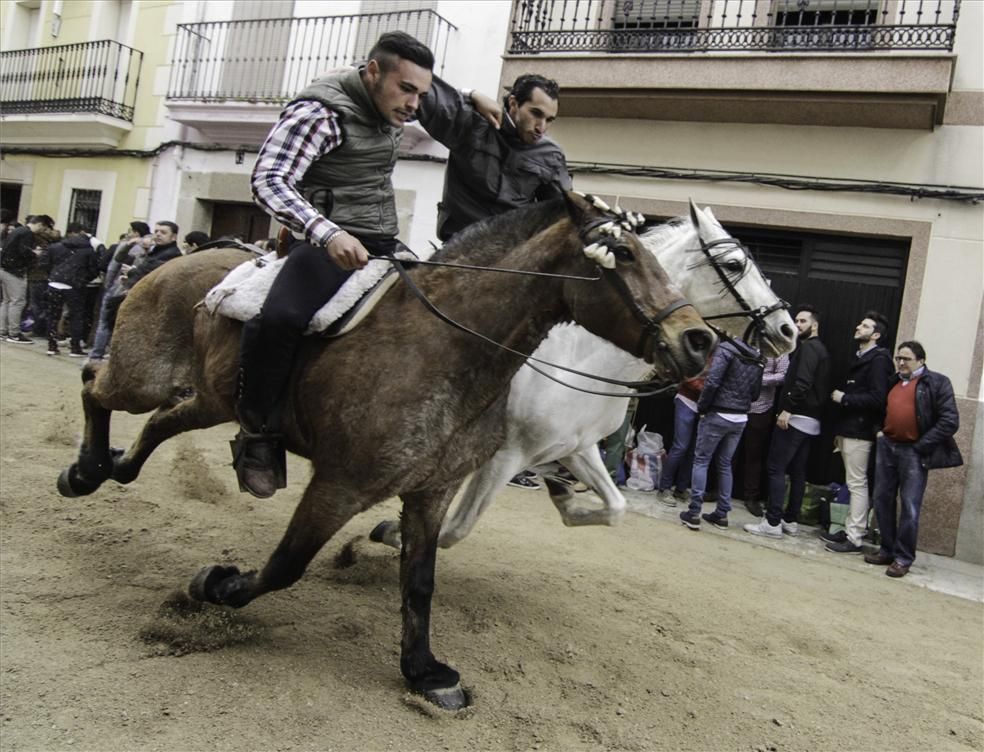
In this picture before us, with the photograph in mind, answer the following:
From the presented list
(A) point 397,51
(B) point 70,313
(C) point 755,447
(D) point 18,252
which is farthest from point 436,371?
(D) point 18,252

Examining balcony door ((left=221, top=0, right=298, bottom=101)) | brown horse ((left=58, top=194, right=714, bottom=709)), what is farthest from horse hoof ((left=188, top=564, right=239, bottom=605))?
balcony door ((left=221, top=0, right=298, bottom=101))

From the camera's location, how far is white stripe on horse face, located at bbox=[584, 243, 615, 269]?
8.42 ft

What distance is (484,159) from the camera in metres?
3.88

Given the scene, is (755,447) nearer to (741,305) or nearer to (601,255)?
(741,305)

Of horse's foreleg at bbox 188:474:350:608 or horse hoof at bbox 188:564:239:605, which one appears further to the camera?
horse hoof at bbox 188:564:239:605

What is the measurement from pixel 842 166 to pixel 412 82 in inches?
275

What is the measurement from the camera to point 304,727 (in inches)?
102

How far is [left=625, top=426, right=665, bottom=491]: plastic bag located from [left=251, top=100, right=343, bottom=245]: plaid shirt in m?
6.08

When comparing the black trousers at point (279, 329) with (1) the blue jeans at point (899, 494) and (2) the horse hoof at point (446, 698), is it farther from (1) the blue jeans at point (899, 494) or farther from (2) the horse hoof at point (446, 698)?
(1) the blue jeans at point (899, 494)

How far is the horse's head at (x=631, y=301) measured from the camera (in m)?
2.46

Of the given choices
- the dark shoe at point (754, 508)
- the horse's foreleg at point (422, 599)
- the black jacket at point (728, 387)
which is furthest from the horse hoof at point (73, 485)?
the dark shoe at point (754, 508)

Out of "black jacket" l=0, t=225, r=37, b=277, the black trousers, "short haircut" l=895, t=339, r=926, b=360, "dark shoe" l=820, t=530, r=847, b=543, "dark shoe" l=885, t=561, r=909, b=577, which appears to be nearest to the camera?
the black trousers

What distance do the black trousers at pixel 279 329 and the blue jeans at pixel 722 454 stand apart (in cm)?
520

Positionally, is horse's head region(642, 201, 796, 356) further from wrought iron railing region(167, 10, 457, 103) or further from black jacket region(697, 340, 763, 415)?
wrought iron railing region(167, 10, 457, 103)
